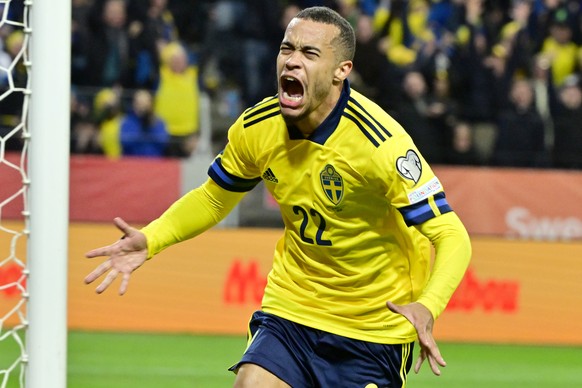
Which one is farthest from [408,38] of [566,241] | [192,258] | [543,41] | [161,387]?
[161,387]

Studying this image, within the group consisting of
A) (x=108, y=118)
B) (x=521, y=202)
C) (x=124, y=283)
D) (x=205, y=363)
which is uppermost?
(x=124, y=283)

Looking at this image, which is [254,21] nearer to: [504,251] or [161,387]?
[504,251]

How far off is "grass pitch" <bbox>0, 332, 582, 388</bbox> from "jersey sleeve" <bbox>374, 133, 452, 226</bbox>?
390 centimetres

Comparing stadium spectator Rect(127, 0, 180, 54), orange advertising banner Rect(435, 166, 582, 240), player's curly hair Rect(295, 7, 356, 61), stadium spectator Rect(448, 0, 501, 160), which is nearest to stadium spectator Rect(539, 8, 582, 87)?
stadium spectator Rect(448, 0, 501, 160)

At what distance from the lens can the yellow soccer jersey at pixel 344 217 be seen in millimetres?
4766

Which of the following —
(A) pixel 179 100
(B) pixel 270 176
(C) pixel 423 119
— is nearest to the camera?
(B) pixel 270 176

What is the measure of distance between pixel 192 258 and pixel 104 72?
2.84 meters

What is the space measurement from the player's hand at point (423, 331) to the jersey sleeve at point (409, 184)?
473 millimetres

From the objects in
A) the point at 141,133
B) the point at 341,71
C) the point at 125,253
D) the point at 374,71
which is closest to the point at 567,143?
the point at 374,71

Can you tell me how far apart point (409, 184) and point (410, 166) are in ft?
0.30

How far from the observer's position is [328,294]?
4.93 m

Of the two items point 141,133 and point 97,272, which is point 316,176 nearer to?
point 97,272

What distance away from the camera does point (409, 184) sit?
462 centimetres

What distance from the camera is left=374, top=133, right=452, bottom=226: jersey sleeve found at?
463 centimetres
